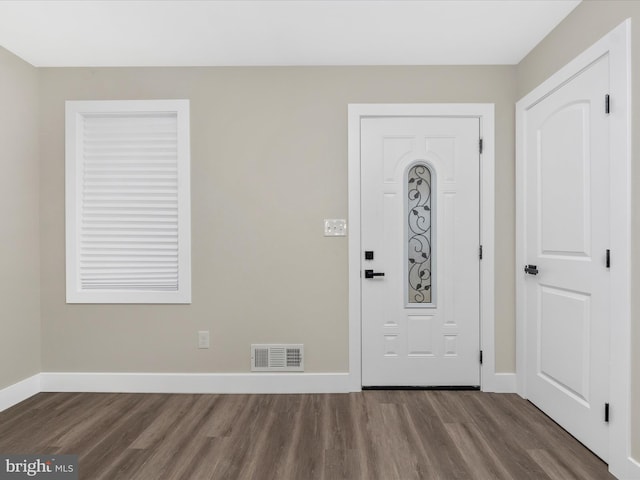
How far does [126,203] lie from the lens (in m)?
2.96

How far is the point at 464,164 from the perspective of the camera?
9.46 ft

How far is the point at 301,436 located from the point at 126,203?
2.26 meters

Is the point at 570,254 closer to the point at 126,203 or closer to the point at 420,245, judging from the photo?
the point at 420,245

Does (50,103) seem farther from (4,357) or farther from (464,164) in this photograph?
(464,164)

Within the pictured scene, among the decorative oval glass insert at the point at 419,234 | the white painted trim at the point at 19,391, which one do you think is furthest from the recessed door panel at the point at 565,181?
the white painted trim at the point at 19,391

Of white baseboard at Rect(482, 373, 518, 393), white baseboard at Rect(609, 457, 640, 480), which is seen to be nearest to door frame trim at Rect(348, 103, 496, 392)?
white baseboard at Rect(482, 373, 518, 393)

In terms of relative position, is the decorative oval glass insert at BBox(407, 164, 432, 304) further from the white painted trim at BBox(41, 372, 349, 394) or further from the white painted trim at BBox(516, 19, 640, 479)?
the white painted trim at BBox(516, 19, 640, 479)

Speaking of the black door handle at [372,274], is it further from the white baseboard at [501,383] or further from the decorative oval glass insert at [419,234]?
the white baseboard at [501,383]

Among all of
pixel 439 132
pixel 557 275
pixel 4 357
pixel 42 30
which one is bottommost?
pixel 4 357

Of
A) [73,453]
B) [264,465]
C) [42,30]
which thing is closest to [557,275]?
[264,465]

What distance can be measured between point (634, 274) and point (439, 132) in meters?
1.64

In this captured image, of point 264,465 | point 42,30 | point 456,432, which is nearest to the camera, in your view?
point 264,465

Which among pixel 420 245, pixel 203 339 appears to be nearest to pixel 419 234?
pixel 420 245

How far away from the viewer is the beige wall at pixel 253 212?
9.46 ft
